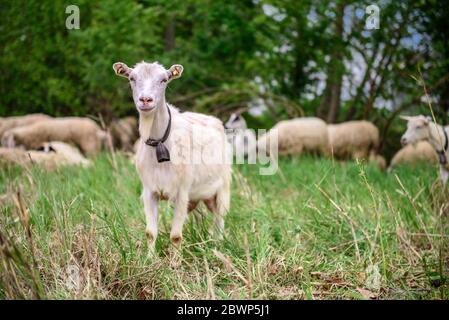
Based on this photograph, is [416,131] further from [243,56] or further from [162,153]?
[243,56]

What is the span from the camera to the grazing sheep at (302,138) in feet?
40.3

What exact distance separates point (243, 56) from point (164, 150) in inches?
394

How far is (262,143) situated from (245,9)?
9.57ft

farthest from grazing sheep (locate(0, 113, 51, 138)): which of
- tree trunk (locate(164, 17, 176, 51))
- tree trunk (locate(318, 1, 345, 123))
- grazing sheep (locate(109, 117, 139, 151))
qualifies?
tree trunk (locate(318, 1, 345, 123))

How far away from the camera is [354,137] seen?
1229cm

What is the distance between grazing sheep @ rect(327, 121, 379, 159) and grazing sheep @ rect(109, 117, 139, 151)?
16.0 feet

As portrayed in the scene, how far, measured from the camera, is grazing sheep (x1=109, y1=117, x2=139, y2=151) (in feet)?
48.9

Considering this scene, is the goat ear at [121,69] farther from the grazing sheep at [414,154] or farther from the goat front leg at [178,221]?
the grazing sheep at [414,154]

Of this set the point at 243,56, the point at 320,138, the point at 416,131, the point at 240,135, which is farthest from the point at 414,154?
the point at 243,56

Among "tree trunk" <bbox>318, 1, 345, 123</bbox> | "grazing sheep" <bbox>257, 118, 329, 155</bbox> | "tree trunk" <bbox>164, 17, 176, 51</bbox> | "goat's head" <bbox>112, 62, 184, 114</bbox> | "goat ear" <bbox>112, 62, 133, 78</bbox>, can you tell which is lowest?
"grazing sheep" <bbox>257, 118, 329, 155</bbox>

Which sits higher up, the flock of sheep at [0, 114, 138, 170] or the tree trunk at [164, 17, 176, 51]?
the tree trunk at [164, 17, 176, 51]

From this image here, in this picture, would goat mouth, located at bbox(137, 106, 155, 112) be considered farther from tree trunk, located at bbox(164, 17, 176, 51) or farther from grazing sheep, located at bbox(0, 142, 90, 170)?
tree trunk, located at bbox(164, 17, 176, 51)

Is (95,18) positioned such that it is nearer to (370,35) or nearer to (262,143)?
(262,143)

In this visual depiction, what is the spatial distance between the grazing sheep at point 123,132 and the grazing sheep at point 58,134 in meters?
0.86
